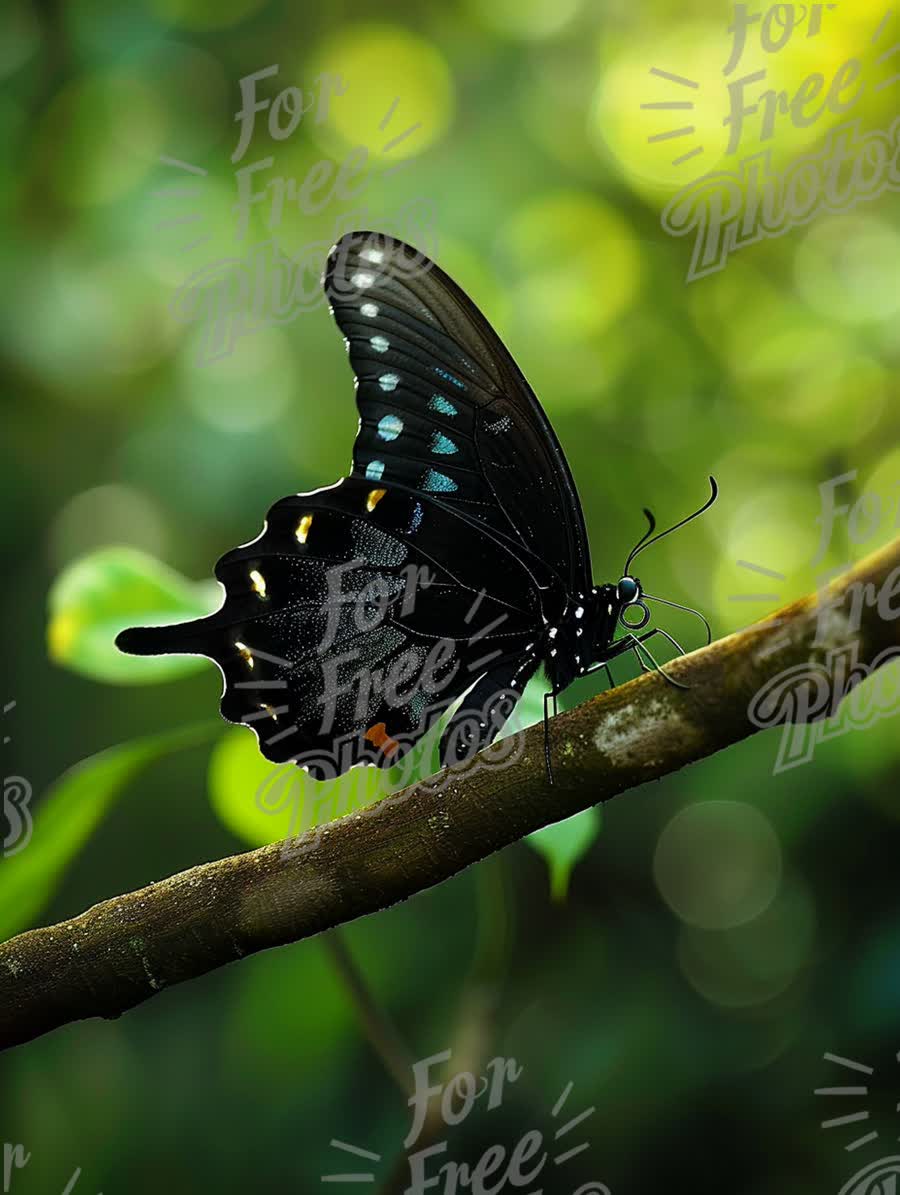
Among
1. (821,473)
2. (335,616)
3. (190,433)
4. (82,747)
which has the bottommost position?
(335,616)

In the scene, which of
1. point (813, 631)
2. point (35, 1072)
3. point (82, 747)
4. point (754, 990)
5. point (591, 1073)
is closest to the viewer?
point (813, 631)

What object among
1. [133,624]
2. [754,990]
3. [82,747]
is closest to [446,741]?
[133,624]

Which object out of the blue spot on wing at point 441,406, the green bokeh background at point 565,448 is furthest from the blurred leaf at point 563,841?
the green bokeh background at point 565,448

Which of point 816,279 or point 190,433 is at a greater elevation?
point 190,433

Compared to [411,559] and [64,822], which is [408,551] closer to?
[411,559]

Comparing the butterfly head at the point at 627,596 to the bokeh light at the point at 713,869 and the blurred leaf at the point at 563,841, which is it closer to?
the blurred leaf at the point at 563,841

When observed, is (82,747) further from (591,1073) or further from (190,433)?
(591,1073)

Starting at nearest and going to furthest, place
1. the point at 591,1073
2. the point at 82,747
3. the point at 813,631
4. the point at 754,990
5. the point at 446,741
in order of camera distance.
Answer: the point at 813,631 < the point at 446,741 < the point at 591,1073 < the point at 754,990 < the point at 82,747

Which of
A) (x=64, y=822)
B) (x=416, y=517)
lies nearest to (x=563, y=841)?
(x=416, y=517)
